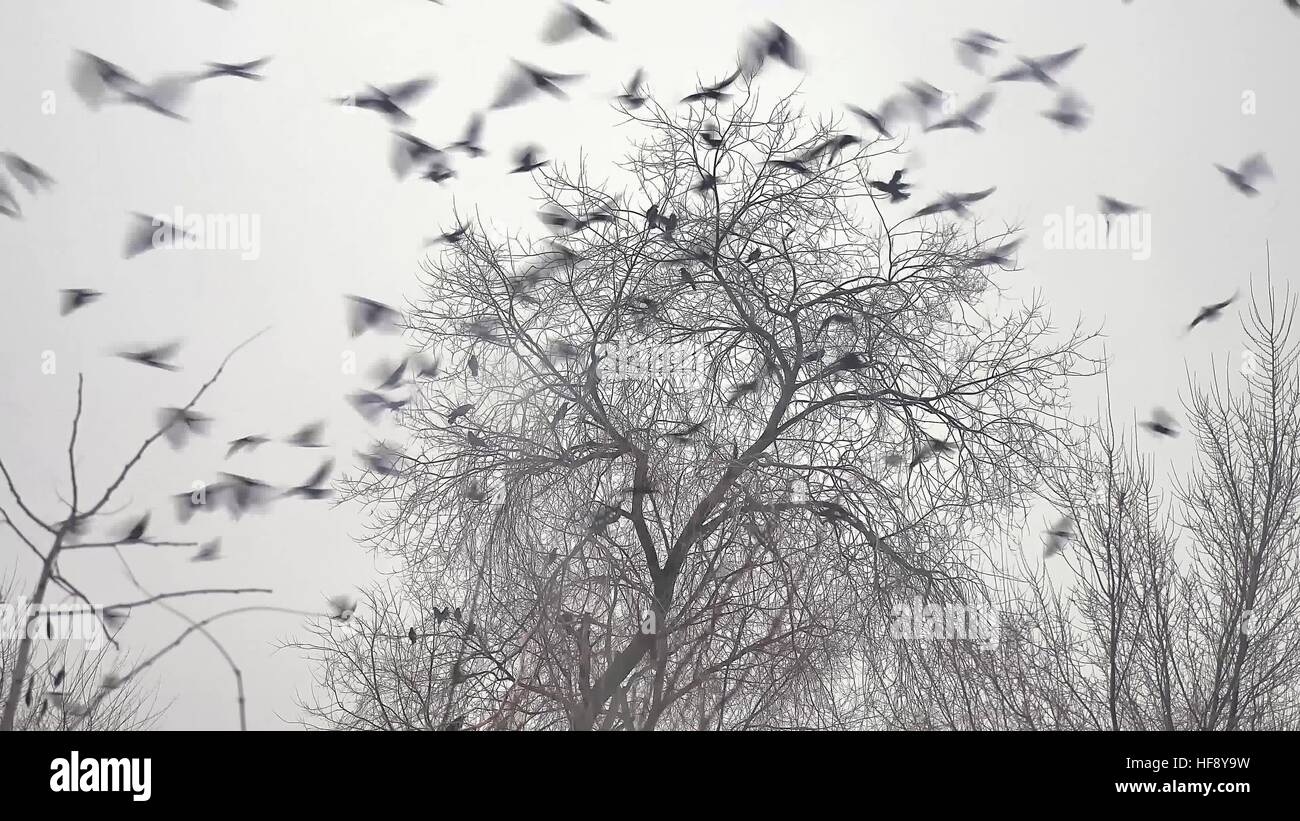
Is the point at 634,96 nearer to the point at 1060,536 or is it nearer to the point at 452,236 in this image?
the point at 452,236

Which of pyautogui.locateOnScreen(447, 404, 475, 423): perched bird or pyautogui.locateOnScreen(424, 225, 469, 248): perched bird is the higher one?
pyautogui.locateOnScreen(424, 225, 469, 248): perched bird

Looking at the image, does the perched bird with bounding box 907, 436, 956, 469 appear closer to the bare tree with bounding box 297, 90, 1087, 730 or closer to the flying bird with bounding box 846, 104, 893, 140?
the bare tree with bounding box 297, 90, 1087, 730

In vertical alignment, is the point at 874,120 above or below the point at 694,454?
above

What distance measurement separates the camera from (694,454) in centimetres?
610

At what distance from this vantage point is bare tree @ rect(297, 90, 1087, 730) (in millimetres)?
6078

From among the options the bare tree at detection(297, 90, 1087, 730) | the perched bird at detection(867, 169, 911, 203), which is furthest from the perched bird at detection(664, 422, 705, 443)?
the perched bird at detection(867, 169, 911, 203)

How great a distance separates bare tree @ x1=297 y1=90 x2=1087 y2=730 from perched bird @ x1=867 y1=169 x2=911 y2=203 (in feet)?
1.10

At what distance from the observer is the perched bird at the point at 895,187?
6566mm

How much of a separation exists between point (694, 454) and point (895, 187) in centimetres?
238

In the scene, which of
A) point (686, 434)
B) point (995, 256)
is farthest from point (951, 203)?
point (686, 434)

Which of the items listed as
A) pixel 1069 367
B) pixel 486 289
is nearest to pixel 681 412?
pixel 486 289

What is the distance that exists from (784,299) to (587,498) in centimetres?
211
